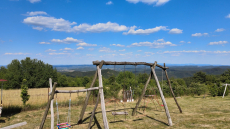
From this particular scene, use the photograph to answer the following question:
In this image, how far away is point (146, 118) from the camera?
8.82m

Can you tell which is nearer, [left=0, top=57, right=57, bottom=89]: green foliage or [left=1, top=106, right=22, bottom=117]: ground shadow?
[left=1, top=106, right=22, bottom=117]: ground shadow

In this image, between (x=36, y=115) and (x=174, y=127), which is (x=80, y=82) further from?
(x=174, y=127)

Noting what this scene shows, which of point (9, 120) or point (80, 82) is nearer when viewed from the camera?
point (9, 120)

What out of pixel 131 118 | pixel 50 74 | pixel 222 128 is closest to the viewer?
pixel 222 128

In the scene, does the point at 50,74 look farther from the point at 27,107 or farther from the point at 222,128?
the point at 222,128

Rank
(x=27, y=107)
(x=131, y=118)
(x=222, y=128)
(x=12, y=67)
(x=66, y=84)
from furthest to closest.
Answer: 1. (x=66, y=84)
2. (x=12, y=67)
3. (x=27, y=107)
4. (x=131, y=118)
5. (x=222, y=128)

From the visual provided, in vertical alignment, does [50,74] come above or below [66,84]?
above

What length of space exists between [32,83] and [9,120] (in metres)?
40.7

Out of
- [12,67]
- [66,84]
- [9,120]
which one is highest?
[12,67]

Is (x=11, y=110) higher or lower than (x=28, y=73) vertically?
lower

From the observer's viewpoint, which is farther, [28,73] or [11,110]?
[28,73]

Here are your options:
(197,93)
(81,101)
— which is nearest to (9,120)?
(81,101)

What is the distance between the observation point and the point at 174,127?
7160mm

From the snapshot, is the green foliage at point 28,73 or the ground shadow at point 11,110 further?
the green foliage at point 28,73
